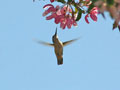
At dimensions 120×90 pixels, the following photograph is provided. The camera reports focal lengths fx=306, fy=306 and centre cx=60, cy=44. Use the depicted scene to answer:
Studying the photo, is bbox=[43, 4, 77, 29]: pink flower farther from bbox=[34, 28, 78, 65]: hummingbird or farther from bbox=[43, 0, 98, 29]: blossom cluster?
bbox=[34, 28, 78, 65]: hummingbird

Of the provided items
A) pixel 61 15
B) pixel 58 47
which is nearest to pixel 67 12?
pixel 61 15

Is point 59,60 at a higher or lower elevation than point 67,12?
lower

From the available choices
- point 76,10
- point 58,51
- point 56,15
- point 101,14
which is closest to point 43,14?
point 56,15

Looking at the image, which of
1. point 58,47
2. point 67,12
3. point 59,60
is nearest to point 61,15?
point 67,12

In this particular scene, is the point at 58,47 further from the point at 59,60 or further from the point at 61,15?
the point at 61,15

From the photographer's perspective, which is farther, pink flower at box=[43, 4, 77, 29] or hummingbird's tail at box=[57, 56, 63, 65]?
hummingbird's tail at box=[57, 56, 63, 65]

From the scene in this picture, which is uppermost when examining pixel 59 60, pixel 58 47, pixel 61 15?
pixel 61 15

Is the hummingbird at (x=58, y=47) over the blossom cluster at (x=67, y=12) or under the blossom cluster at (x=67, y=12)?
under

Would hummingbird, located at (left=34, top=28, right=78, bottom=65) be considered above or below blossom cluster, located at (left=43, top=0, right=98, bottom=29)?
below

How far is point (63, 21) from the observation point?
3391mm

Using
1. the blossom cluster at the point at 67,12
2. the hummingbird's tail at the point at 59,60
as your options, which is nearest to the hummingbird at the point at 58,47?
the hummingbird's tail at the point at 59,60

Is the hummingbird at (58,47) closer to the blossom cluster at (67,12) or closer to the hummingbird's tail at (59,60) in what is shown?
A: the hummingbird's tail at (59,60)

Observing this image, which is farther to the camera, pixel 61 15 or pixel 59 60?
pixel 59 60

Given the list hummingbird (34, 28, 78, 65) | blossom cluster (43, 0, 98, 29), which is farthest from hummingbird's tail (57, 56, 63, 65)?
blossom cluster (43, 0, 98, 29)
